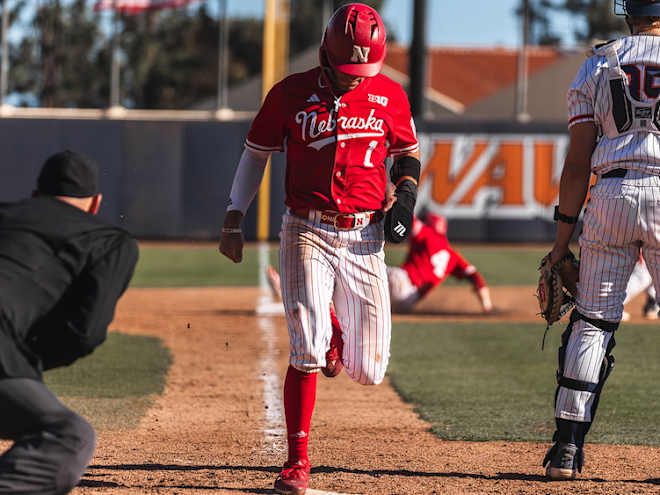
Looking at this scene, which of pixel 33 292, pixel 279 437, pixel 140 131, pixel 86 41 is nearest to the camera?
pixel 33 292

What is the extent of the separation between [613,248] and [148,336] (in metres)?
6.15

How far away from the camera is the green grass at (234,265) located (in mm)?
15828

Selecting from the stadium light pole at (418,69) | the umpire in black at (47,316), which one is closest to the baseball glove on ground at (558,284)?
the umpire in black at (47,316)

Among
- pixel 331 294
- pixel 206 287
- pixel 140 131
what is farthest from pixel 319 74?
pixel 140 131

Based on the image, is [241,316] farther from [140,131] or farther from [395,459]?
[140,131]

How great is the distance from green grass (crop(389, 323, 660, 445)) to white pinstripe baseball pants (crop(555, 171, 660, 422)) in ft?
4.01

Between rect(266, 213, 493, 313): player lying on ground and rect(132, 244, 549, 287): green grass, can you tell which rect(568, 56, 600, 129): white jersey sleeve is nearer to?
rect(266, 213, 493, 313): player lying on ground

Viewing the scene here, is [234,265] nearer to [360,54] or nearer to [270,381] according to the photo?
[270,381]

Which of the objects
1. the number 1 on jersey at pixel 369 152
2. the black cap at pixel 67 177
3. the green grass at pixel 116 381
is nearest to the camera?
the black cap at pixel 67 177

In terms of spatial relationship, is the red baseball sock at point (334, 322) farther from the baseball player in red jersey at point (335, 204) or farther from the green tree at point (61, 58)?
the green tree at point (61, 58)

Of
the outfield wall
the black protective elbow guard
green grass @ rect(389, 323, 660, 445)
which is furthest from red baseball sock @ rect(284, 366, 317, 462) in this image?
the outfield wall

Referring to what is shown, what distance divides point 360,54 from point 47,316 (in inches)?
72.3

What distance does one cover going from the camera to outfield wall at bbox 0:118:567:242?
71.5ft

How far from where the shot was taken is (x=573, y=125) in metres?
4.72
